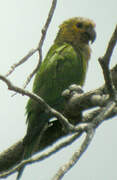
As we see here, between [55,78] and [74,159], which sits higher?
[74,159]

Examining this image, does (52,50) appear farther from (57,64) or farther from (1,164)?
(1,164)

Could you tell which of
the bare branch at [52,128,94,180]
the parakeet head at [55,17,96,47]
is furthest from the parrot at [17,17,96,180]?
the bare branch at [52,128,94,180]

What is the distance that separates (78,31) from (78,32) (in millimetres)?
25

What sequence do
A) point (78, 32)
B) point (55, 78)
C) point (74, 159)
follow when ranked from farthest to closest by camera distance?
point (78, 32), point (55, 78), point (74, 159)

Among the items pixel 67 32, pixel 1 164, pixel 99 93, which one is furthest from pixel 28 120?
pixel 67 32

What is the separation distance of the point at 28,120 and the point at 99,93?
5.22ft

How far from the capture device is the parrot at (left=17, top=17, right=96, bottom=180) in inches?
175

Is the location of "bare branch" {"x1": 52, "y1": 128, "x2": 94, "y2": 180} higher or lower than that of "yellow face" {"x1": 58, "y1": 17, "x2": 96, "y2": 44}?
higher

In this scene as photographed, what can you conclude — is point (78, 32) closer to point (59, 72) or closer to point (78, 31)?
point (78, 31)

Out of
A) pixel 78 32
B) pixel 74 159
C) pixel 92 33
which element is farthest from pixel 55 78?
pixel 74 159

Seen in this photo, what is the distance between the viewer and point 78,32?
19.6ft

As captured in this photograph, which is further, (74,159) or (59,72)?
(59,72)

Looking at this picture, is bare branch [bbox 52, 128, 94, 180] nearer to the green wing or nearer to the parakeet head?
the green wing

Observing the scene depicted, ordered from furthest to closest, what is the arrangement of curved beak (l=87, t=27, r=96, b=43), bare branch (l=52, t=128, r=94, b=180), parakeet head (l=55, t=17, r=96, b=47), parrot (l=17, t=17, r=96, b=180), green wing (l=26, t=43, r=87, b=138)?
curved beak (l=87, t=27, r=96, b=43) < parakeet head (l=55, t=17, r=96, b=47) < green wing (l=26, t=43, r=87, b=138) < parrot (l=17, t=17, r=96, b=180) < bare branch (l=52, t=128, r=94, b=180)
